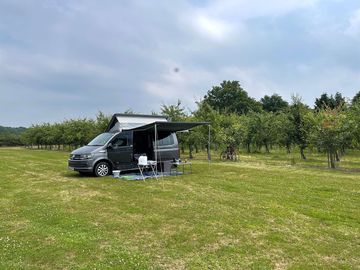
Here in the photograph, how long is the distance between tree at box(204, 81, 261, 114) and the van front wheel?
56413mm

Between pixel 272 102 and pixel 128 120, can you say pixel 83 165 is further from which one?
pixel 272 102

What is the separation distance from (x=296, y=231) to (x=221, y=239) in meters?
1.29

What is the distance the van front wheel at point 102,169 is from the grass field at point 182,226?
8.14ft

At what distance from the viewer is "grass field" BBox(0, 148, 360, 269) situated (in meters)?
4.09

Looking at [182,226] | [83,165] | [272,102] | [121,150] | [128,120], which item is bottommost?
[182,226]

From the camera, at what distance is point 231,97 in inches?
2803

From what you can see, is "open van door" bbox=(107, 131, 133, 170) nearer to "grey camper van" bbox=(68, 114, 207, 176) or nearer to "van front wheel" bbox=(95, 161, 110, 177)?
"grey camper van" bbox=(68, 114, 207, 176)

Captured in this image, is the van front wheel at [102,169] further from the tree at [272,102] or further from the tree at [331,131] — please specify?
the tree at [272,102]

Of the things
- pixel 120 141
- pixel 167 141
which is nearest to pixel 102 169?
pixel 120 141

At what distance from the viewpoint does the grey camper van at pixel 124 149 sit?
1211 cm

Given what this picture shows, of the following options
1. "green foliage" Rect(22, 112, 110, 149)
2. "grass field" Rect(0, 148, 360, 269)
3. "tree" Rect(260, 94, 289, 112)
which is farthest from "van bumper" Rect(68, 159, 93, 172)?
"tree" Rect(260, 94, 289, 112)

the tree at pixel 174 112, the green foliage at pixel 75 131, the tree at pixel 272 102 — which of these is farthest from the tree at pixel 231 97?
the tree at pixel 174 112

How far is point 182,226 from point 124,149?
24.8ft

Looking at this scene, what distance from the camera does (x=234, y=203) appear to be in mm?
7203
